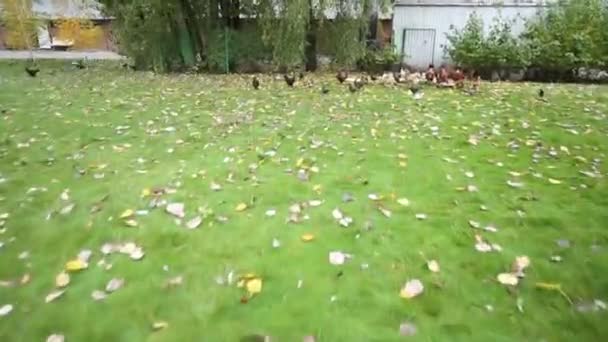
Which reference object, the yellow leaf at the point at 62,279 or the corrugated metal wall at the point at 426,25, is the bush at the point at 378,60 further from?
the yellow leaf at the point at 62,279

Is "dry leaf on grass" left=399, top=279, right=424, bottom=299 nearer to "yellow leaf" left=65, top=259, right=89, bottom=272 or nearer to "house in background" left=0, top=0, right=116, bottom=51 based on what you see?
"yellow leaf" left=65, top=259, right=89, bottom=272

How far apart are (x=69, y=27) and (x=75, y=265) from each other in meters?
24.4

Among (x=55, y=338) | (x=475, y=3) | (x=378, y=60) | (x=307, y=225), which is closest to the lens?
(x=55, y=338)

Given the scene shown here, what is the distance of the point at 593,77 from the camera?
12602 mm

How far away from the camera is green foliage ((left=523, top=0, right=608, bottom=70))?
12125 mm

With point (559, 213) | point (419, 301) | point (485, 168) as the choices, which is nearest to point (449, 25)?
point (485, 168)

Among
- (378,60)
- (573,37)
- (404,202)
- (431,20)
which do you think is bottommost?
(404,202)

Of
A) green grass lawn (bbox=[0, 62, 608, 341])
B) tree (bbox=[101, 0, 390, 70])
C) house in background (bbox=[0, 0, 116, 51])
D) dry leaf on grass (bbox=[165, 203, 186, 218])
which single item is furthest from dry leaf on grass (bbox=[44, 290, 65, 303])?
house in background (bbox=[0, 0, 116, 51])

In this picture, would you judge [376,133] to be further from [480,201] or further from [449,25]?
[449,25]

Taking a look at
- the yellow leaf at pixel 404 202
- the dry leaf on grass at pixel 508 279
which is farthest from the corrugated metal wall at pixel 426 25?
the dry leaf on grass at pixel 508 279

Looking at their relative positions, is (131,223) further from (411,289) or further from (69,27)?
(69,27)

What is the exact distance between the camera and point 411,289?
2277mm

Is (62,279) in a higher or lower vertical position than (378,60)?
lower

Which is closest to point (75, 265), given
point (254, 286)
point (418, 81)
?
point (254, 286)
